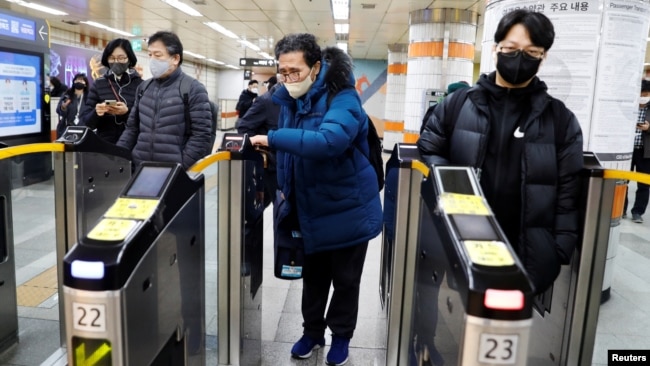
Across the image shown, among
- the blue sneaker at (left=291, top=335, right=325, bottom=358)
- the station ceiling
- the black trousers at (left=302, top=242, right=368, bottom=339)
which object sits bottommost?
the blue sneaker at (left=291, top=335, right=325, bottom=358)

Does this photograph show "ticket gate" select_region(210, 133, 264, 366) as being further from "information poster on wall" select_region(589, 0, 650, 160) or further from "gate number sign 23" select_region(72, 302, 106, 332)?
"information poster on wall" select_region(589, 0, 650, 160)

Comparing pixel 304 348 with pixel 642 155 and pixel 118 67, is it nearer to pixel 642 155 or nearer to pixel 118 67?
pixel 118 67

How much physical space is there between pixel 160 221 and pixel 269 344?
58.9 inches

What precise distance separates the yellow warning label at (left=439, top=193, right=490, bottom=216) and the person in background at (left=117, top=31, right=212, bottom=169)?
177cm

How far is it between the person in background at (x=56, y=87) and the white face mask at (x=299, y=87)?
24.3ft

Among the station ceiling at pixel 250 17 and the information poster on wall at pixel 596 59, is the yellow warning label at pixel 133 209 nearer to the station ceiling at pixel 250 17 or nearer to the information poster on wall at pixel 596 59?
the information poster on wall at pixel 596 59

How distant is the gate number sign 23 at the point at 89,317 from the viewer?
1.16 metres

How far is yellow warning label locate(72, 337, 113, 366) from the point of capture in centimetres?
120

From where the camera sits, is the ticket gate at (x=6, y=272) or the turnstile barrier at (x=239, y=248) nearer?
the turnstile barrier at (x=239, y=248)

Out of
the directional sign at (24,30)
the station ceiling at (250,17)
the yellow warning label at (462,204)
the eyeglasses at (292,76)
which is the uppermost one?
the station ceiling at (250,17)

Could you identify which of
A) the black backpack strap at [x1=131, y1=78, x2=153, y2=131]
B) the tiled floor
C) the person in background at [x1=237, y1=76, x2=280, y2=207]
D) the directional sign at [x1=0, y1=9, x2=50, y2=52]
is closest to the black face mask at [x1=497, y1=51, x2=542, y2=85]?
the tiled floor

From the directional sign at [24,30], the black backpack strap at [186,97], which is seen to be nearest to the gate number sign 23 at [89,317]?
the black backpack strap at [186,97]

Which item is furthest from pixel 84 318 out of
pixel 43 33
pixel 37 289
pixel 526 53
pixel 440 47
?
pixel 440 47

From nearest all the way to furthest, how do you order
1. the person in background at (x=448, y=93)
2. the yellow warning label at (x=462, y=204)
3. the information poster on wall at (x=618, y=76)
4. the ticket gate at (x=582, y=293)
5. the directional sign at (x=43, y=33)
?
the yellow warning label at (x=462, y=204) < the ticket gate at (x=582, y=293) < the person in background at (x=448, y=93) < the information poster on wall at (x=618, y=76) < the directional sign at (x=43, y=33)
